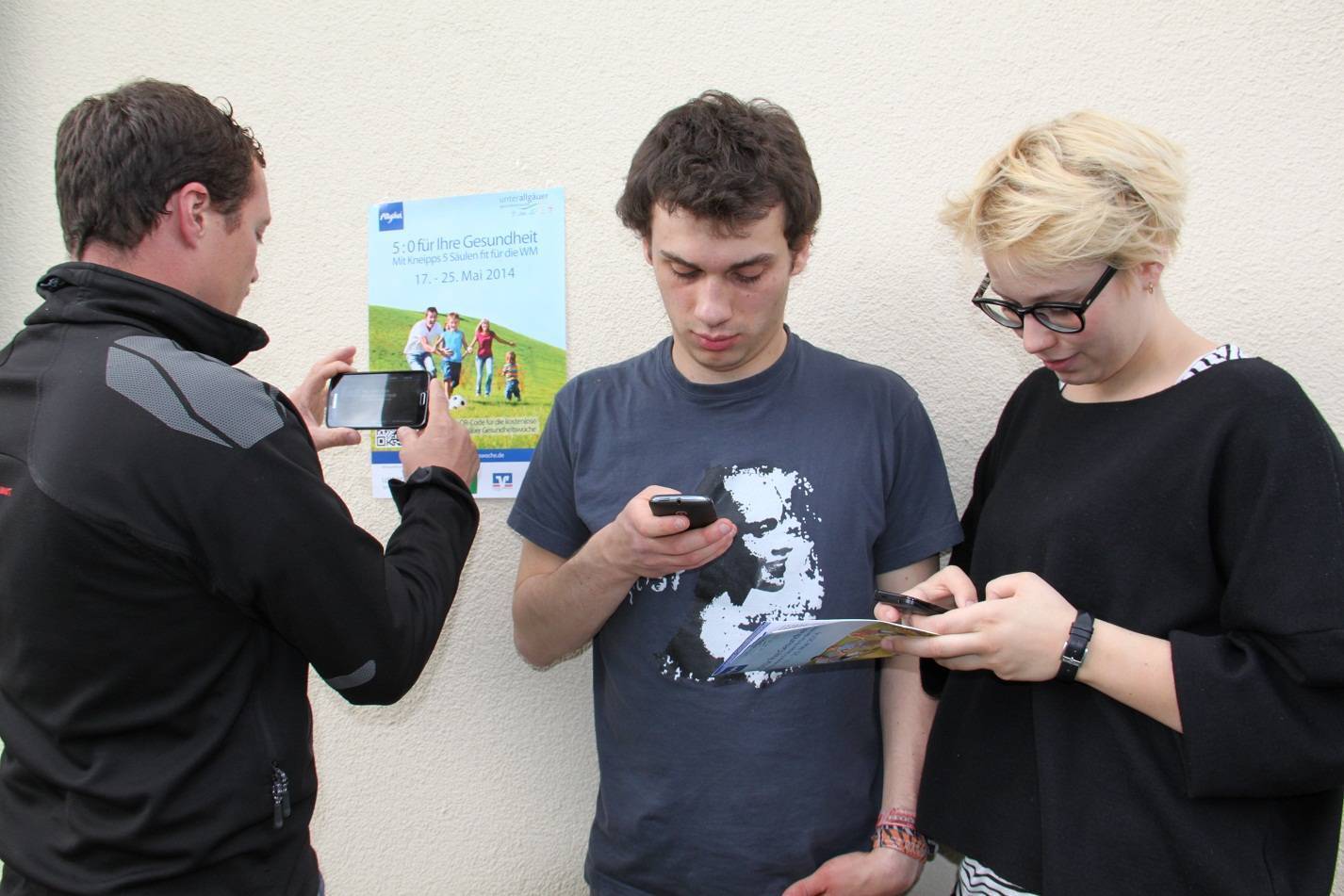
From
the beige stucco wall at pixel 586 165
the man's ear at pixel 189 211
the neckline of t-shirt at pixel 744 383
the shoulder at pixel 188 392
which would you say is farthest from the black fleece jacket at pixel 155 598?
the beige stucco wall at pixel 586 165

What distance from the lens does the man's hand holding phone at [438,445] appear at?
1520 millimetres

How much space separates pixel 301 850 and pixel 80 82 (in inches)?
88.9

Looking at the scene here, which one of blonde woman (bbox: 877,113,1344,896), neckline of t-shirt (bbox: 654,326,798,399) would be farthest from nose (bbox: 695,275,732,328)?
blonde woman (bbox: 877,113,1344,896)

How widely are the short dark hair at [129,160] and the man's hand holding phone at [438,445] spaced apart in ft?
1.58

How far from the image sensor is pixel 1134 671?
1.09 m

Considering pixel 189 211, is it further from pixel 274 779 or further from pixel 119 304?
pixel 274 779

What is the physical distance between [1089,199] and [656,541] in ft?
2.43

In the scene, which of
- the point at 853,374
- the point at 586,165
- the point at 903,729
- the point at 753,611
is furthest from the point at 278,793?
the point at 586,165

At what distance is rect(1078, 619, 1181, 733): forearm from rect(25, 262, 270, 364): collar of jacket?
1.26m

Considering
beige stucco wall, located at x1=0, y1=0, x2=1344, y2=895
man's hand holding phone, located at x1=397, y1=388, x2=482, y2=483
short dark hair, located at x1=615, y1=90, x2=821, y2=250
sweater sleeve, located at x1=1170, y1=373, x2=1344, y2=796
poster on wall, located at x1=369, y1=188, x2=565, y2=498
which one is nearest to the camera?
sweater sleeve, located at x1=1170, y1=373, x2=1344, y2=796

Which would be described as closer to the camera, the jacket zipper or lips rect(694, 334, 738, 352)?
the jacket zipper

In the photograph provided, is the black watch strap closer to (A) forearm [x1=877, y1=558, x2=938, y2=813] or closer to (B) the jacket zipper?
(A) forearm [x1=877, y1=558, x2=938, y2=813]

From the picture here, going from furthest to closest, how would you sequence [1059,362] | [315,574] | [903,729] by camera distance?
[903,729]
[1059,362]
[315,574]

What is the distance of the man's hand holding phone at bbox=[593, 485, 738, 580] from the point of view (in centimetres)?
130
